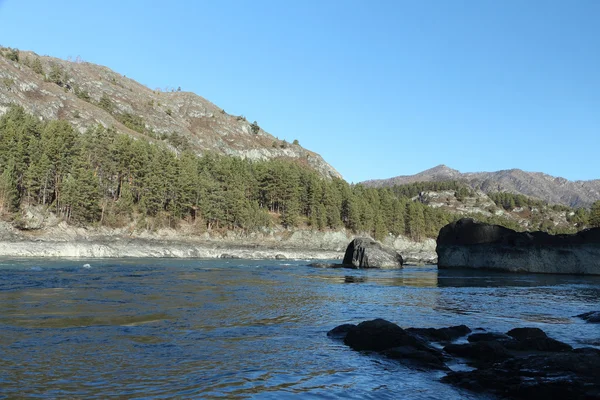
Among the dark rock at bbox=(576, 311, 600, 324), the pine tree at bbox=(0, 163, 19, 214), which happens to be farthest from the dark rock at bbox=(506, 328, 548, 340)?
the pine tree at bbox=(0, 163, 19, 214)

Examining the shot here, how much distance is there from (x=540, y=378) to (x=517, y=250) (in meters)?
48.4

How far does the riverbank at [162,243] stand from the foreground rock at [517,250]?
24.3 meters

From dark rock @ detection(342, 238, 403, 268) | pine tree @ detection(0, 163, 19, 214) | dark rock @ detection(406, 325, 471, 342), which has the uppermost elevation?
pine tree @ detection(0, 163, 19, 214)

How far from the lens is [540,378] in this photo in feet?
28.6

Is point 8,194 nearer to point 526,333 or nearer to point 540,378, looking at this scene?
point 526,333

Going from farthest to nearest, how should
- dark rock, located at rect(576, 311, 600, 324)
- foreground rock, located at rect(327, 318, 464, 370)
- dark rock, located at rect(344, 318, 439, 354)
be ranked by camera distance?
1. dark rock, located at rect(576, 311, 600, 324)
2. dark rock, located at rect(344, 318, 439, 354)
3. foreground rock, located at rect(327, 318, 464, 370)

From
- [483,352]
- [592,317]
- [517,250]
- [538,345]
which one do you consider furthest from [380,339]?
[517,250]

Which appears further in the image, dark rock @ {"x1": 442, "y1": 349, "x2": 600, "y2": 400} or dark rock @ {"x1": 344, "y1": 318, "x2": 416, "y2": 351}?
dark rock @ {"x1": 344, "y1": 318, "x2": 416, "y2": 351}

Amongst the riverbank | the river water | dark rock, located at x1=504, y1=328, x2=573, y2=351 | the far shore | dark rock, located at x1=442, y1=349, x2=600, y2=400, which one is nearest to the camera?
dark rock, located at x1=442, y1=349, x2=600, y2=400

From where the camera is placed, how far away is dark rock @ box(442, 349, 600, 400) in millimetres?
8148

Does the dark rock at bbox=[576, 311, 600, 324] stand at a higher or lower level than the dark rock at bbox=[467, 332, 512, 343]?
higher

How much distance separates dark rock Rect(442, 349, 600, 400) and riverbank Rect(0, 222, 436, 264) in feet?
201

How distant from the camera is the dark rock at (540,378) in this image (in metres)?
8.15

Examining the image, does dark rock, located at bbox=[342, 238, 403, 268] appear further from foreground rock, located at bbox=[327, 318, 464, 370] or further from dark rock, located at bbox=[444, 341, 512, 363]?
dark rock, located at bbox=[444, 341, 512, 363]
